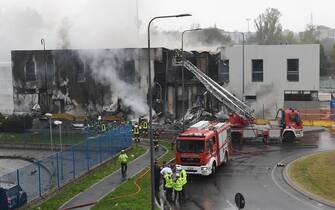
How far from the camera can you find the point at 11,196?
1980 cm

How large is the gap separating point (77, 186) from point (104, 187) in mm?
1347

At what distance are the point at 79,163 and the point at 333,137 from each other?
21.6 meters

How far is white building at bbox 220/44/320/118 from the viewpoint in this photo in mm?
52750

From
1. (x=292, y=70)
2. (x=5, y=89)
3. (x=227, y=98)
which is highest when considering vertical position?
(x=292, y=70)

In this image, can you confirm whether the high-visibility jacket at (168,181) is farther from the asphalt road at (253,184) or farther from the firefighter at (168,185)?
the asphalt road at (253,184)

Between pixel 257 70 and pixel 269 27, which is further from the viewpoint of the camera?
pixel 269 27

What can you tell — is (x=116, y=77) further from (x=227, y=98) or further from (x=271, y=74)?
(x=271, y=74)

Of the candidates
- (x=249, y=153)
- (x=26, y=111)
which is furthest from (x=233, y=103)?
(x=26, y=111)

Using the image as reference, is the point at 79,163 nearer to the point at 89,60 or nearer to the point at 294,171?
the point at 294,171

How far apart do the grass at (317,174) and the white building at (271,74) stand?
72.9 feet

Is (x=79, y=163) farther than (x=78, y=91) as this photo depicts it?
No

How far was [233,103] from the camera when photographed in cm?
3884

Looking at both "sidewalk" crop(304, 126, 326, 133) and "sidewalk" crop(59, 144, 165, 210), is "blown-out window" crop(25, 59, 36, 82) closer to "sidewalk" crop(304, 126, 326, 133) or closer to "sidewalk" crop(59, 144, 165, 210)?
"sidewalk" crop(59, 144, 165, 210)

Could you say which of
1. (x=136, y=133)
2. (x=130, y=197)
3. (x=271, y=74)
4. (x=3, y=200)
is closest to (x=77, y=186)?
(x=130, y=197)
